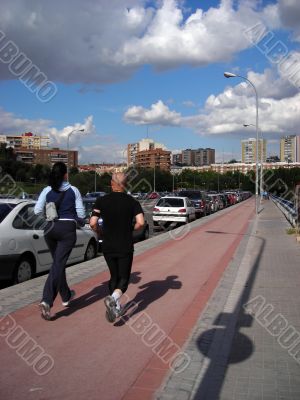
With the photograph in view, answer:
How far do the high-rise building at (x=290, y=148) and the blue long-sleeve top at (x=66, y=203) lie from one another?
13435 centimetres

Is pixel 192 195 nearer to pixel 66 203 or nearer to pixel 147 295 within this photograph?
pixel 147 295

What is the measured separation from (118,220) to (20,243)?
10.0 feet

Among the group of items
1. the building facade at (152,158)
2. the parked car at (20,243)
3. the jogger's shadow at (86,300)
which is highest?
the building facade at (152,158)

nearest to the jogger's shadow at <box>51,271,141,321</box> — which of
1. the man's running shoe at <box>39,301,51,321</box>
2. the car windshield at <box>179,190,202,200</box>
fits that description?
the man's running shoe at <box>39,301,51,321</box>

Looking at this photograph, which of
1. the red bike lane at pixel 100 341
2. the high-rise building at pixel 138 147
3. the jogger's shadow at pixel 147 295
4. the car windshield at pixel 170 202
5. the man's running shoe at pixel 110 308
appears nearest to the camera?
the red bike lane at pixel 100 341

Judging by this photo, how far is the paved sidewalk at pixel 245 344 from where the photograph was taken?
4133 millimetres

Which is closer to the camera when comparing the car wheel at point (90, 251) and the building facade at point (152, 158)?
the car wheel at point (90, 251)

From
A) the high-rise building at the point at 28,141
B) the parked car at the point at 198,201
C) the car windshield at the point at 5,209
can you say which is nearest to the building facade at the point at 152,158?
the high-rise building at the point at 28,141

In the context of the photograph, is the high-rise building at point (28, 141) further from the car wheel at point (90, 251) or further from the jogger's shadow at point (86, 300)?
the jogger's shadow at point (86, 300)

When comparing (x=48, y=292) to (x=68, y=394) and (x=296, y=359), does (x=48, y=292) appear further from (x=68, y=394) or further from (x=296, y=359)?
(x=296, y=359)

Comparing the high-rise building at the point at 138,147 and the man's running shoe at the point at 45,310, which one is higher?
the high-rise building at the point at 138,147

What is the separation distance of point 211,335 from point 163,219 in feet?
61.8

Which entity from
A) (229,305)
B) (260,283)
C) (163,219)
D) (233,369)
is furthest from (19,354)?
(163,219)

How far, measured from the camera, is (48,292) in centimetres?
595
